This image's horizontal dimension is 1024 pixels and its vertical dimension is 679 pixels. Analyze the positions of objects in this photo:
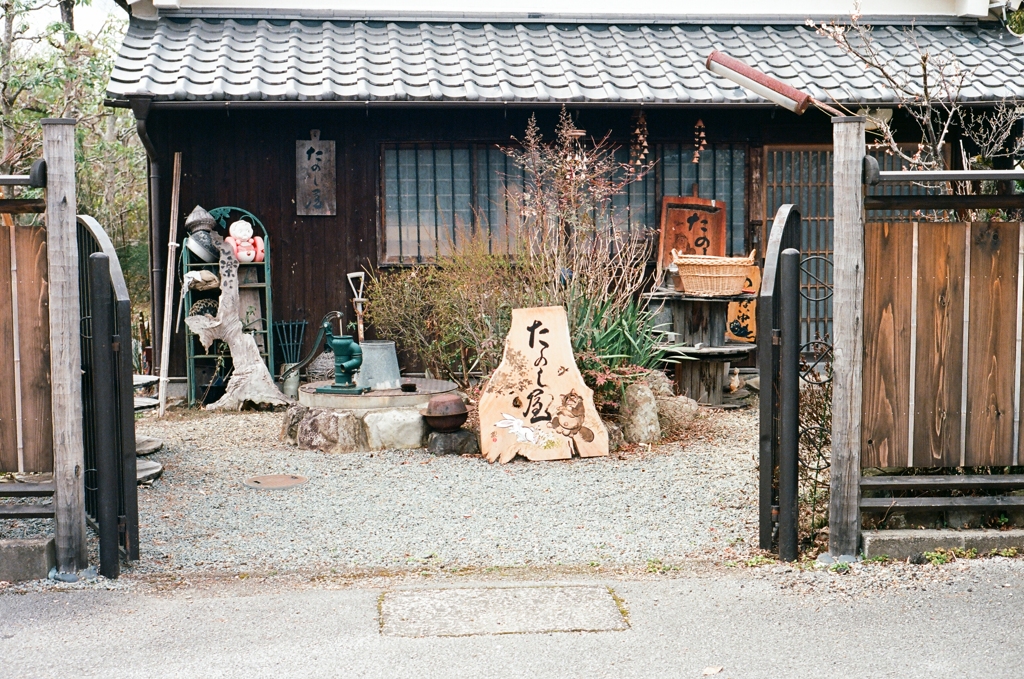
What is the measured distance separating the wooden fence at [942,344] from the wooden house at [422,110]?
498 cm

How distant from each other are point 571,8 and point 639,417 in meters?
5.91

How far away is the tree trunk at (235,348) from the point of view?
9789 mm

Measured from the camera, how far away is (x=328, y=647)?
12.4 feet

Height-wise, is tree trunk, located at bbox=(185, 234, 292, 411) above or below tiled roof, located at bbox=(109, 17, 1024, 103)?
below

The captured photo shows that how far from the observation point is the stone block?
25.2 ft

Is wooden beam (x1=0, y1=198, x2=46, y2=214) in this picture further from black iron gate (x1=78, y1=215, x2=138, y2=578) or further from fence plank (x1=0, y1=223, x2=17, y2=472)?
black iron gate (x1=78, y1=215, x2=138, y2=578)

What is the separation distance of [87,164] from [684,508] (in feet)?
46.1

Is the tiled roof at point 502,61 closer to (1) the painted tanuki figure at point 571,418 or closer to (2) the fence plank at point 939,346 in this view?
(1) the painted tanuki figure at point 571,418

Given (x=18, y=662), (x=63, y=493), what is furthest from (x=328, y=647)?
(x=63, y=493)

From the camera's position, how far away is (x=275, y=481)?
6.75m

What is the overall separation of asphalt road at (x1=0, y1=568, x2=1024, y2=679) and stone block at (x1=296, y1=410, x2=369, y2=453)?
3.16 m

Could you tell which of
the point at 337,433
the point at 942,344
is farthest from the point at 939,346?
the point at 337,433

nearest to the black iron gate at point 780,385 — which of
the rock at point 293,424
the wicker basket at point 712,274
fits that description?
the rock at point 293,424

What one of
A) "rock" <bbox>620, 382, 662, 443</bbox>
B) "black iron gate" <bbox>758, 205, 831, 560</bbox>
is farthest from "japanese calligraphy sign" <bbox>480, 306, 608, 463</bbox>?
"black iron gate" <bbox>758, 205, 831, 560</bbox>
